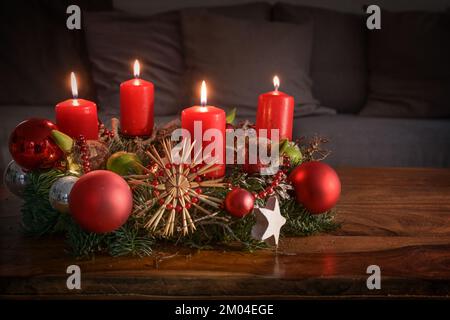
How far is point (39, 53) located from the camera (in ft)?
7.41

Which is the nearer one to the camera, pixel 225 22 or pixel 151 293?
pixel 151 293

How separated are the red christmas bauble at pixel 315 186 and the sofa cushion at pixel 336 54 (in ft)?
5.20

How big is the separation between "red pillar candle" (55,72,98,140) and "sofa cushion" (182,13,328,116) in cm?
127

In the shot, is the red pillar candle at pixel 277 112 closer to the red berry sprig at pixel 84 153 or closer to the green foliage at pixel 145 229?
the green foliage at pixel 145 229

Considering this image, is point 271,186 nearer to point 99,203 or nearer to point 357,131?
point 99,203

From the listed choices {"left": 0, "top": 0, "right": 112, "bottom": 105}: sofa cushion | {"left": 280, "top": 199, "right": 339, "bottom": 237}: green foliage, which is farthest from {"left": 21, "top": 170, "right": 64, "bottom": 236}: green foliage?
{"left": 0, "top": 0, "right": 112, "bottom": 105}: sofa cushion

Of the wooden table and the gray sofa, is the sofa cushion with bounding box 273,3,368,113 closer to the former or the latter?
the gray sofa

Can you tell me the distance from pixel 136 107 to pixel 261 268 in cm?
42

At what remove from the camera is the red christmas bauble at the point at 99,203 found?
2.42 feet

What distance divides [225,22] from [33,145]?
1.46 metres

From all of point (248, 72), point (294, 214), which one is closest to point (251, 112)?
point (248, 72)

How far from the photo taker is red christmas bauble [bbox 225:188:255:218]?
79 centimetres

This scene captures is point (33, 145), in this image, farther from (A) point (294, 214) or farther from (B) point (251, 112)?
(B) point (251, 112)

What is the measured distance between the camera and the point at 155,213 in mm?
797
